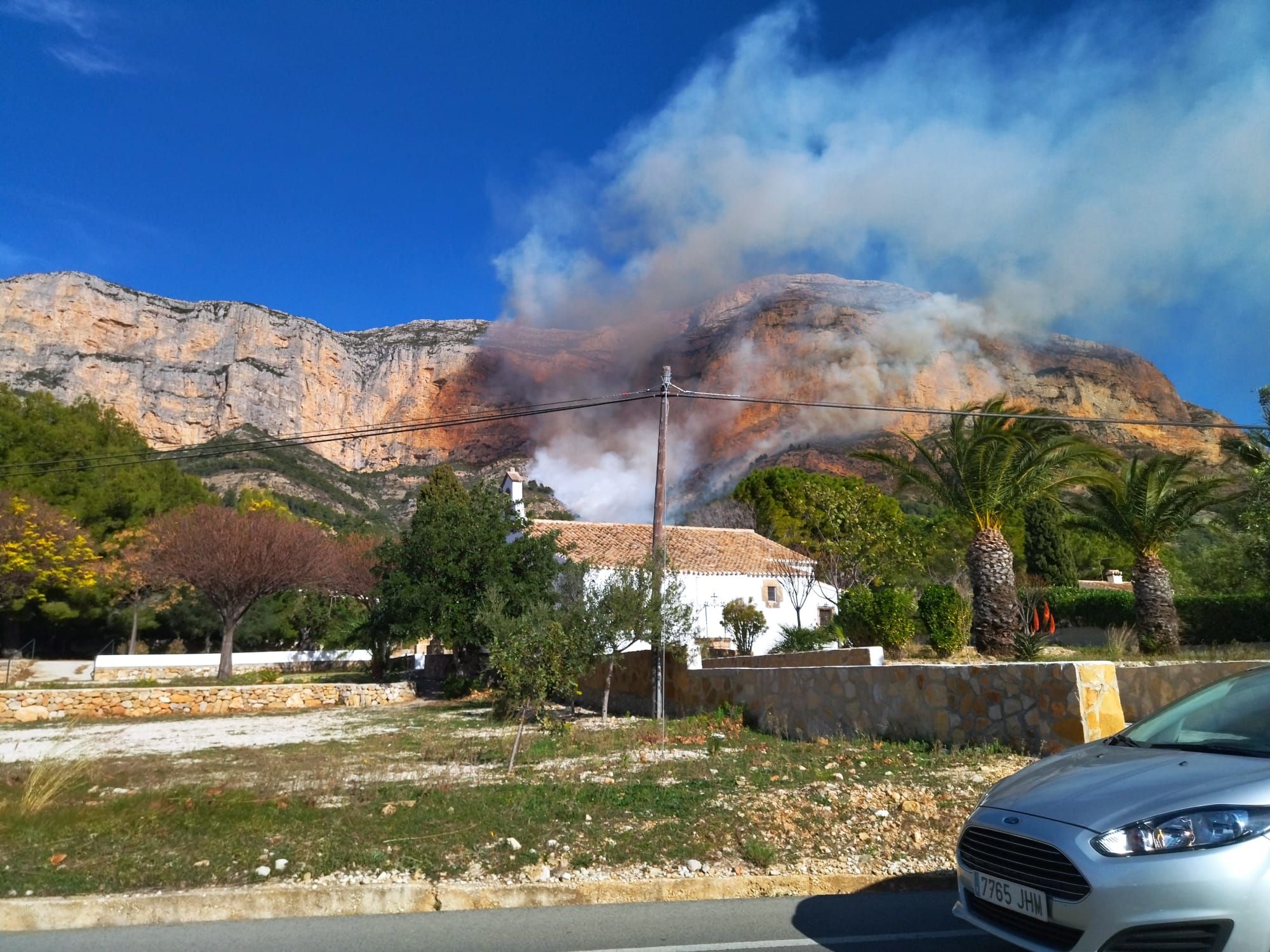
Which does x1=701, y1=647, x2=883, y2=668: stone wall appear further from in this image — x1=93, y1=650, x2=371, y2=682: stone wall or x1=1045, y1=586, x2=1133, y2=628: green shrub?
x1=93, y1=650, x2=371, y2=682: stone wall

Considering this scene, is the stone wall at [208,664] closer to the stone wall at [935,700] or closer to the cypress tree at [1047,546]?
the stone wall at [935,700]

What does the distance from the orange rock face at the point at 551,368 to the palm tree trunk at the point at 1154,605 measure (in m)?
78.4

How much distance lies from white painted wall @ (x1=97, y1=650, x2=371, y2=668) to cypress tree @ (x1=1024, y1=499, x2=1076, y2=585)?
40.6 meters

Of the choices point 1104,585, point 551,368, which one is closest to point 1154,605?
point 1104,585

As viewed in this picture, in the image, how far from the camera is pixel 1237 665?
10.3 metres

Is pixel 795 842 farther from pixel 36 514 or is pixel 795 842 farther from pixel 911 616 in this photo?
pixel 36 514

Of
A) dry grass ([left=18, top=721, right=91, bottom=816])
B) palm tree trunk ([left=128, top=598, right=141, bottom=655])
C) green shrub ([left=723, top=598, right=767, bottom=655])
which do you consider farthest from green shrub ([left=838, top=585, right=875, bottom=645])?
palm tree trunk ([left=128, top=598, right=141, bottom=655])

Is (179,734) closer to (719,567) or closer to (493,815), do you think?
(493,815)

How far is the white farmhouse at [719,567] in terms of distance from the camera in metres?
37.7

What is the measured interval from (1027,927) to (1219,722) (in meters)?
1.68

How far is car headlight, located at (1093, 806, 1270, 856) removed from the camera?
11.0 feet

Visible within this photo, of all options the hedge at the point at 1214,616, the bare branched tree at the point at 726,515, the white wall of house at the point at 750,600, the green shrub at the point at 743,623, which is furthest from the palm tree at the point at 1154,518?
the bare branched tree at the point at 726,515

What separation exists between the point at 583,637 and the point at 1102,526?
725 inches

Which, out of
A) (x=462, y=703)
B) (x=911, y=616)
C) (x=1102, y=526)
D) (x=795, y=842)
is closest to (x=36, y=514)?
(x=462, y=703)
